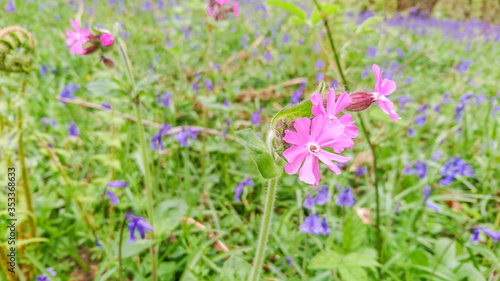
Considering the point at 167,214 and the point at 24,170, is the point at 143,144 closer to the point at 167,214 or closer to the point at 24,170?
the point at 167,214

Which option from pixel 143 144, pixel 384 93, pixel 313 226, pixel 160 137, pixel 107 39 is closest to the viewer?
pixel 384 93

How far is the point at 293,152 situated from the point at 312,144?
2.2 inches

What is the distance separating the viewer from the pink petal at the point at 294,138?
0.78 metres

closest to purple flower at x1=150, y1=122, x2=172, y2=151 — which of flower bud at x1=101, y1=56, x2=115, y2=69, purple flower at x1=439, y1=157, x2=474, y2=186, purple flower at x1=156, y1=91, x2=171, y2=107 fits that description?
purple flower at x1=156, y1=91, x2=171, y2=107

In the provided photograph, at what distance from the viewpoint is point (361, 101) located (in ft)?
3.06

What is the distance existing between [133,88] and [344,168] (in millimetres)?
1439

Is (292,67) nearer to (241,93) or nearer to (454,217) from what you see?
(241,93)

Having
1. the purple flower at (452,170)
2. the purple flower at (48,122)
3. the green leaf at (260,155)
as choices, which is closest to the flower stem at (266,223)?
the green leaf at (260,155)

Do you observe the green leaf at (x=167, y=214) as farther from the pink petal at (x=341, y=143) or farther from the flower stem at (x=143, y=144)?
the pink petal at (x=341, y=143)

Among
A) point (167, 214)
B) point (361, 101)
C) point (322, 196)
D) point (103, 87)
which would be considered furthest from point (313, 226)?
point (103, 87)

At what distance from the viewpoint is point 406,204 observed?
85.5 inches

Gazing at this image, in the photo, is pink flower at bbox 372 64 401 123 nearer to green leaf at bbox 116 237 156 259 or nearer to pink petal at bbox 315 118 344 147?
pink petal at bbox 315 118 344 147

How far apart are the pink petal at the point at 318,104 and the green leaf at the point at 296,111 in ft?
0.18

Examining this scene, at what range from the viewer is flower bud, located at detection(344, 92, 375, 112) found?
3.03 feet
